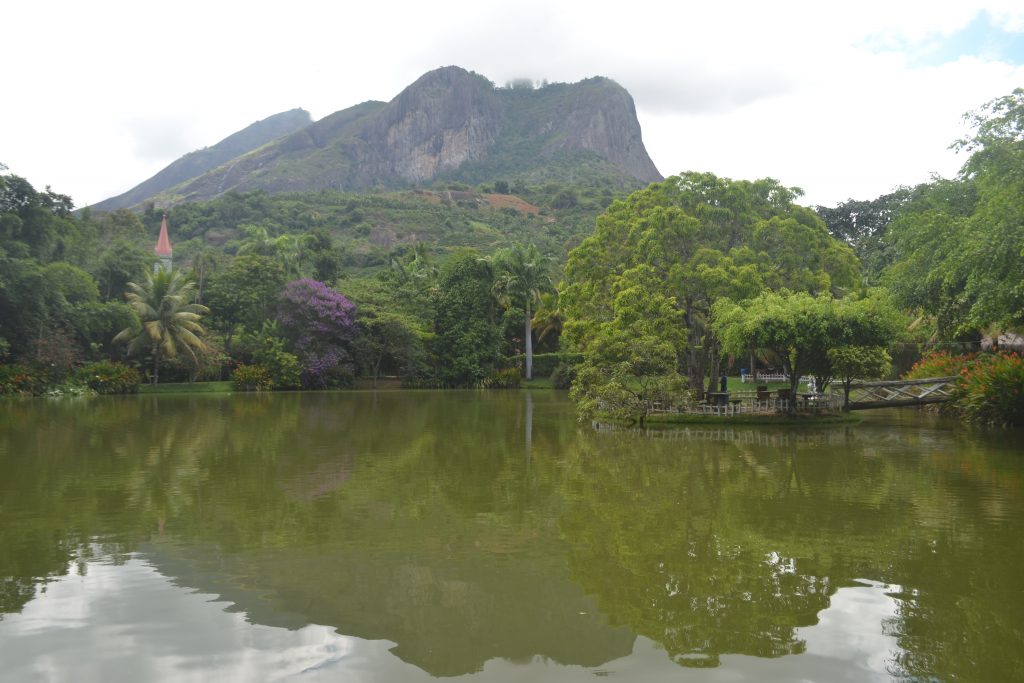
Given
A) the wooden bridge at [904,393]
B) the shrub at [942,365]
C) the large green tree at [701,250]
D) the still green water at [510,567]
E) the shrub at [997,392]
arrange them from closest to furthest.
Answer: the still green water at [510,567] → the shrub at [997,392] → the wooden bridge at [904,393] → the large green tree at [701,250] → the shrub at [942,365]

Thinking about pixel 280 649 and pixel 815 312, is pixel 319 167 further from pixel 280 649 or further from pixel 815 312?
pixel 280 649

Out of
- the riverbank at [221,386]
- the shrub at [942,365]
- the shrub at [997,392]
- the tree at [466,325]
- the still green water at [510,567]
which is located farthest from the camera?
the tree at [466,325]

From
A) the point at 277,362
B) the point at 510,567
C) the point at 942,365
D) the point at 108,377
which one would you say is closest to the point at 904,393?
the point at 942,365

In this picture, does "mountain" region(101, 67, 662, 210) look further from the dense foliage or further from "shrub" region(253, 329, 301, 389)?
the dense foliage

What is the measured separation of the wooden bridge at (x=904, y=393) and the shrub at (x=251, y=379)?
31839 mm

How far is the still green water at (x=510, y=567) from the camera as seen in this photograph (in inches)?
193

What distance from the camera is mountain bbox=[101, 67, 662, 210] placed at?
153 metres

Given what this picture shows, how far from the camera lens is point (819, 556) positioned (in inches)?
286

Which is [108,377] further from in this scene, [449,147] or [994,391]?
[449,147]

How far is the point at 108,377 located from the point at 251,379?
741cm

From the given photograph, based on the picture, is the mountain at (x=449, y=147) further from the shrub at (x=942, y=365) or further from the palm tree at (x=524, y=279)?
the shrub at (x=942, y=365)

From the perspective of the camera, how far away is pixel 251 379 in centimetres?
4291

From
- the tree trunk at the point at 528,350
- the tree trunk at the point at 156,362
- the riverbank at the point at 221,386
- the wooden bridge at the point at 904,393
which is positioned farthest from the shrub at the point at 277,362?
the wooden bridge at the point at 904,393

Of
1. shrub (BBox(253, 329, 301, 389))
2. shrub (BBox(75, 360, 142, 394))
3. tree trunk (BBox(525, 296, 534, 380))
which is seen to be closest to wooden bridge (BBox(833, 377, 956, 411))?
tree trunk (BBox(525, 296, 534, 380))
